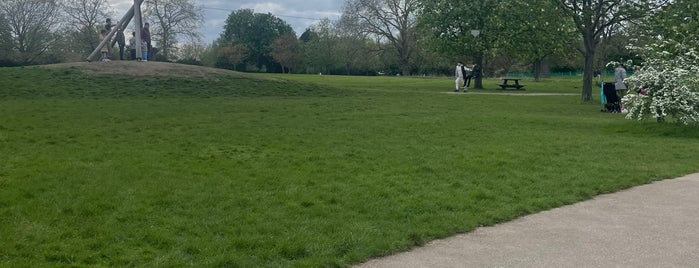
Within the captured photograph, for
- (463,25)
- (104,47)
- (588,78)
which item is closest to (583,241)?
(588,78)

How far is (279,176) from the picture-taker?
7953mm

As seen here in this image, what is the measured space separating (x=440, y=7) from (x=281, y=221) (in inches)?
1176

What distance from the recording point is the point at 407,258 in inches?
191

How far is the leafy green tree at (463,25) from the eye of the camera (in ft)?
107

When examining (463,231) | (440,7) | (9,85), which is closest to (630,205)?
(463,231)

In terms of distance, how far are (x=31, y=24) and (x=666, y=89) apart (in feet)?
190

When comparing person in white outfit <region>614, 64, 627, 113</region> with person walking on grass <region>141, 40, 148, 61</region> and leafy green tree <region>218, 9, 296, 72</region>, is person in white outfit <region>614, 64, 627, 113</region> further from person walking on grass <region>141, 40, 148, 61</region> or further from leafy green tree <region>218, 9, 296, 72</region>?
leafy green tree <region>218, 9, 296, 72</region>

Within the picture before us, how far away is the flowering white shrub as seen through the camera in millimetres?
13930

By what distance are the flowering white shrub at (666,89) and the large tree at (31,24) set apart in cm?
5359

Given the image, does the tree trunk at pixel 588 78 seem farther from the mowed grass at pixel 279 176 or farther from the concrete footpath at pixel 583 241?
the concrete footpath at pixel 583 241

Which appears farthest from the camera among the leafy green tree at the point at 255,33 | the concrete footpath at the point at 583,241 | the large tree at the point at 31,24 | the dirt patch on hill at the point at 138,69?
the leafy green tree at the point at 255,33

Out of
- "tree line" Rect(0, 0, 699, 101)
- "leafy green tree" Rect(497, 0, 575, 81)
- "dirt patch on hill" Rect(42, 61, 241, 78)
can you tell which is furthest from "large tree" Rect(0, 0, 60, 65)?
"leafy green tree" Rect(497, 0, 575, 81)

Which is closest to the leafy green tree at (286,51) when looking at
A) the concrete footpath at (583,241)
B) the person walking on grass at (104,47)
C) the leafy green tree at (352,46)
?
the leafy green tree at (352,46)

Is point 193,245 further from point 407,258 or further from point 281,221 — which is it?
point 407,258
